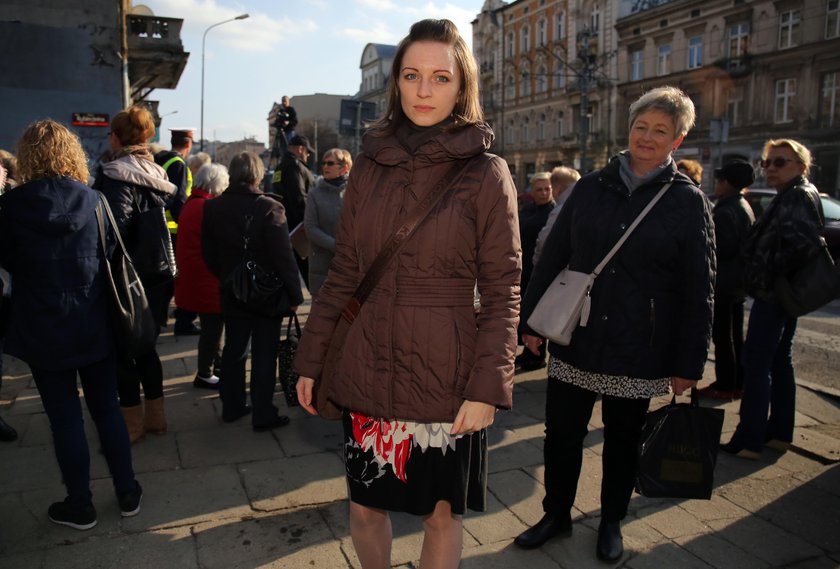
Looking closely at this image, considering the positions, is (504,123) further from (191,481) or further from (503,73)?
(191,481)

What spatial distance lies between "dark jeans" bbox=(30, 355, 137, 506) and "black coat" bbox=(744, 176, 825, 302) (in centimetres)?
367

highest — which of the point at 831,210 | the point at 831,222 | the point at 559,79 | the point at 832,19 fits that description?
the point at 559,79

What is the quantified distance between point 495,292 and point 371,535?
95 centimetres

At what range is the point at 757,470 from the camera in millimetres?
3910

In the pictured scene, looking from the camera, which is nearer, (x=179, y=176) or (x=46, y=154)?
(x=46, y=154)

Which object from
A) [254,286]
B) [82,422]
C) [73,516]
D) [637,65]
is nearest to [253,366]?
[254,286]

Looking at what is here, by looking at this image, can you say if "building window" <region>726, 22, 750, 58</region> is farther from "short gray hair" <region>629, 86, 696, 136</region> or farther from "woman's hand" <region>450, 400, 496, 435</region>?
"woman's hand" <region>450, 400, 496, 435</region>

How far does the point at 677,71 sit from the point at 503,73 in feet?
64.2

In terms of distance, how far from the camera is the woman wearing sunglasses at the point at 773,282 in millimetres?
3781

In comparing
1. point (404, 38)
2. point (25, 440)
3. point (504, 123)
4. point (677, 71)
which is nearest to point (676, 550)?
point (404, 38)

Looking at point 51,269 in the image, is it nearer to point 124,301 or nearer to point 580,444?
point 124,301

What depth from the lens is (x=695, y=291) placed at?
2785 millimetres

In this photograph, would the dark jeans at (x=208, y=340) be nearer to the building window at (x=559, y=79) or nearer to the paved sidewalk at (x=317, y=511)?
the paved sidewalk at (x=317, y=511)

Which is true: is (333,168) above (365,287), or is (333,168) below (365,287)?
above
